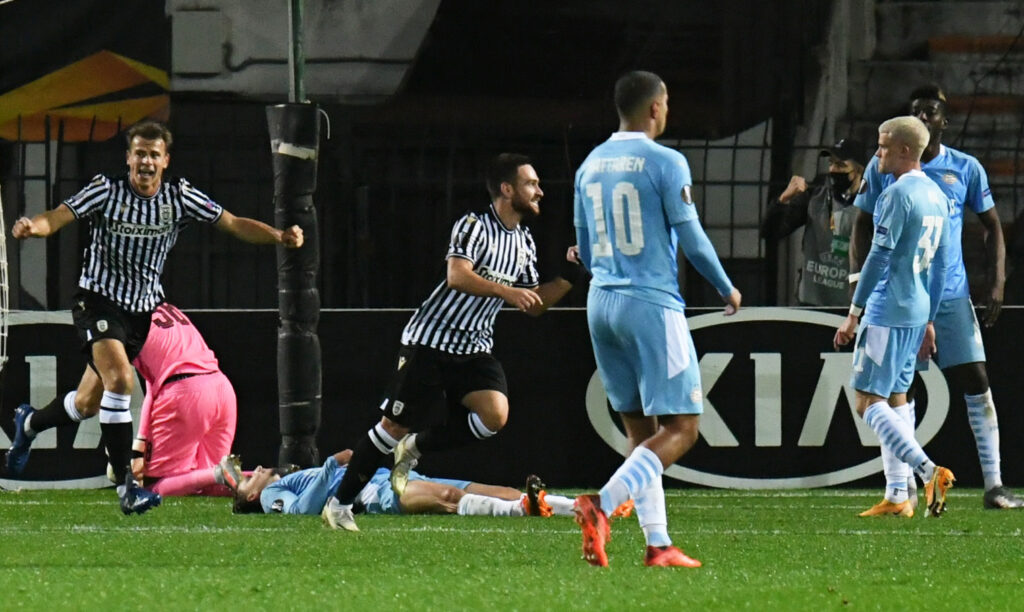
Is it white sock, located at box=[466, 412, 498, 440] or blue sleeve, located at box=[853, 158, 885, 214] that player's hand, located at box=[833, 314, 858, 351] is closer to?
blue sleeve, located at box=[853, 158, 885, 214]

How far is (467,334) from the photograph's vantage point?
27.5ft

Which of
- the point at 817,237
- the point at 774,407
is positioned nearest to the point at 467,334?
the point at 774,407

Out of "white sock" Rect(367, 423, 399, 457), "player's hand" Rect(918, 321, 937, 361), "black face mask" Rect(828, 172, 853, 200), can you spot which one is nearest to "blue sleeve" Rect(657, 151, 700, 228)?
"white sock" Rect(367, 423, 399, 457)

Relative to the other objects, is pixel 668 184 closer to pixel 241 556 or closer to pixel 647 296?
pixel 647 296

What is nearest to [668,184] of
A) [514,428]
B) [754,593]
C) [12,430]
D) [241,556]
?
[754,593]

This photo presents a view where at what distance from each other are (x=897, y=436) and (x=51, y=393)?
4.64 meters

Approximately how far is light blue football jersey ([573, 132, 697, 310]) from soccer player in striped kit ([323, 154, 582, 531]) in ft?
6.15

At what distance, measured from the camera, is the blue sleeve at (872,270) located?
26.2 ft

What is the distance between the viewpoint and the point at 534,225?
10836mm

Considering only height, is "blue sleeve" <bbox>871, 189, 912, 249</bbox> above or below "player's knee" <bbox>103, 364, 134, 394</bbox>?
above

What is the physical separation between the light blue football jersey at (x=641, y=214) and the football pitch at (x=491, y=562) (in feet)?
3.01

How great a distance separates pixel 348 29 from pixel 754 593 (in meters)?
6.36

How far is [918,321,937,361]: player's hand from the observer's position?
857 centimetres

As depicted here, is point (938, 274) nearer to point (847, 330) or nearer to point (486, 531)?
point (847, 330)
